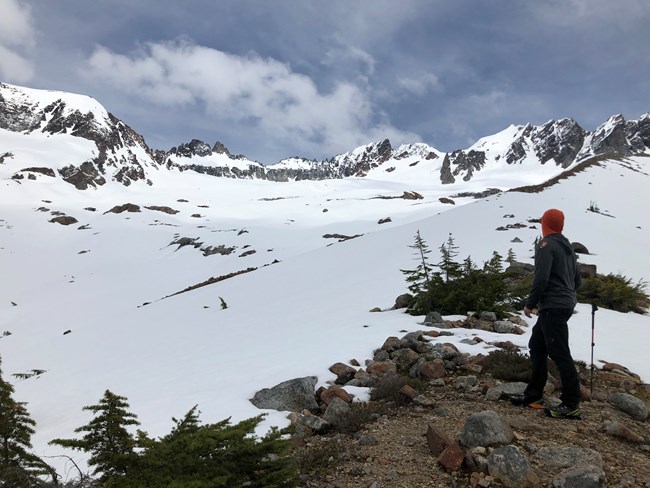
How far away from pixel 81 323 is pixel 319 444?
21588 millimetres

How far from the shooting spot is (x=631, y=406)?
5.23m

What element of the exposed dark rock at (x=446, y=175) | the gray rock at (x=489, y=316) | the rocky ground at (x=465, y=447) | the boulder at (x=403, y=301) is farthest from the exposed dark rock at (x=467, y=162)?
the rocky ground at (x=465, y=447)

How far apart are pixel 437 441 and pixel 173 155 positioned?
211 metres

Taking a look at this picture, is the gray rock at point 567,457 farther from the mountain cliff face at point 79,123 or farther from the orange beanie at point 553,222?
the mountain cliff face at point 79,123

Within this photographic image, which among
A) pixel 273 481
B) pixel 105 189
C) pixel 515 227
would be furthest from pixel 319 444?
pixel 105 189

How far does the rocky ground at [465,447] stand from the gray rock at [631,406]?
5 centimetres

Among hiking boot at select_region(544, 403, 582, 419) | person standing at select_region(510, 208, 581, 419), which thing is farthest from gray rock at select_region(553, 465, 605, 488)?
person standing at select_region(510, 208, 581, 419)

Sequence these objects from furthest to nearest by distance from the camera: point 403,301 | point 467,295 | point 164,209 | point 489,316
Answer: point 164,209 → point 403,301 → point 467,295 → point 489,316

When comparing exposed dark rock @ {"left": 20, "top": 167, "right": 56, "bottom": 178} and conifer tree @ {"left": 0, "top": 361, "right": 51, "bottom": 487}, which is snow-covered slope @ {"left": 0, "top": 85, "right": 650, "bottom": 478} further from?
exposed dark rock @ {"left": 20, "top": 167, "right": 56, "bottom": 178}

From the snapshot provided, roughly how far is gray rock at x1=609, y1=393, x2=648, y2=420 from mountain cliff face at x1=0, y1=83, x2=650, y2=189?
93.2 metres

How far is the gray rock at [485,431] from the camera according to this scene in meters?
4.18

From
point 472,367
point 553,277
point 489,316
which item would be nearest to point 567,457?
point 553,277

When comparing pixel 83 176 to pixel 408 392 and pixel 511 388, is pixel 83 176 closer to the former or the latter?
pixel 408 392

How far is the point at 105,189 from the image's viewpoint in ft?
308
